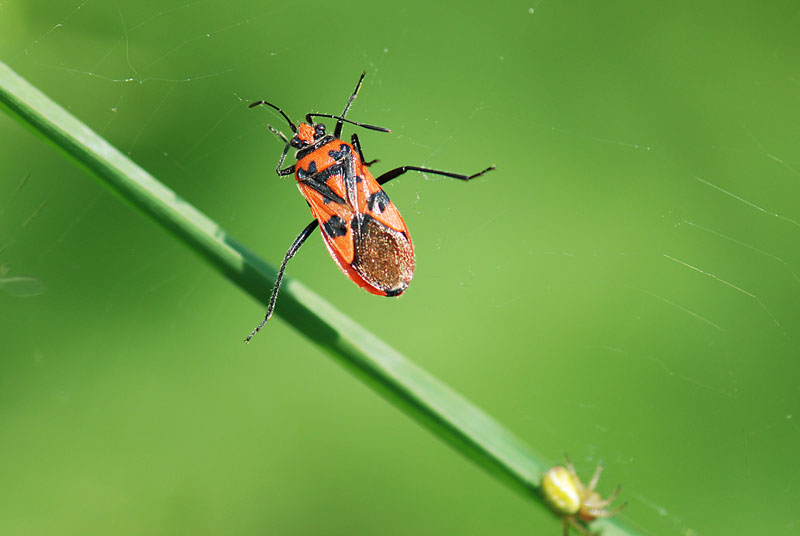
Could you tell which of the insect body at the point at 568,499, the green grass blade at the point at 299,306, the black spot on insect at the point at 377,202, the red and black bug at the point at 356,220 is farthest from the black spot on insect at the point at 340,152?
the insect body at the point at 568,499

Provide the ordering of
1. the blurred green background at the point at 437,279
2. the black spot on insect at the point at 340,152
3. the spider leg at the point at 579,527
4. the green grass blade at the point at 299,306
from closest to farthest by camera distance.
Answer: the green grass blade at the point at 299,306 → the spider leg at the point at 579,527 → the black spot on insect at the point at 340,152 → the blurred green background at the point at 437,279

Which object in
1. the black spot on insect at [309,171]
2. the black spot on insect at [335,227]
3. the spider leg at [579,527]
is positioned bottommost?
the spider leg at [579,527]

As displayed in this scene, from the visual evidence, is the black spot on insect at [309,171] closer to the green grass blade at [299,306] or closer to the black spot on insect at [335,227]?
the black spot on insect at [335,227]

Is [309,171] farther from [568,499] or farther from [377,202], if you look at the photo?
[568,499]

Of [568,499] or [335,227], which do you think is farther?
[335,227]

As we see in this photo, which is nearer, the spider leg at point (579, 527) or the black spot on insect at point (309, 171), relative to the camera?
the spider leg at point (579, 527)

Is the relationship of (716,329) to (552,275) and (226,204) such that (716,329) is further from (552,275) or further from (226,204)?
(226,204)

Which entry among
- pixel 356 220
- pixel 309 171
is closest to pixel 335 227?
pixel 356 220

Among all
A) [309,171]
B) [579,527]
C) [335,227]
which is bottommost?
[579,527]
